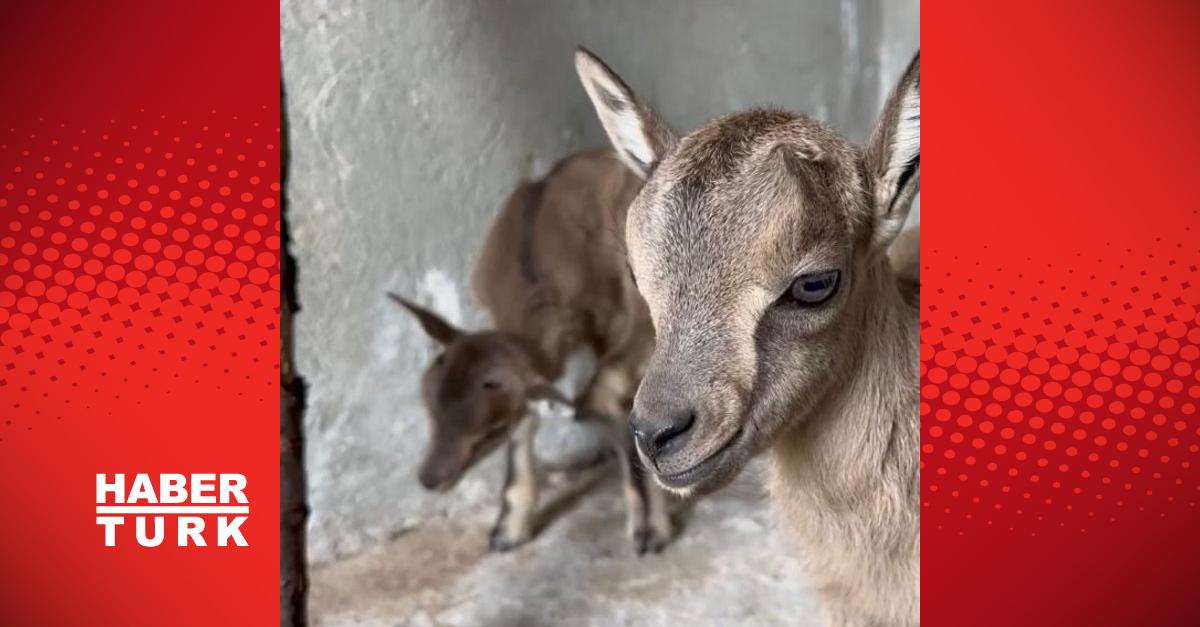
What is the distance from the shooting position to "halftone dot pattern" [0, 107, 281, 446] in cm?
230

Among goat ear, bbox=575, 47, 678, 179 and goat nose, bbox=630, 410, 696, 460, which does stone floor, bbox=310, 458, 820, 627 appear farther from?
goat ear, bbox=575, 47, 678, 179

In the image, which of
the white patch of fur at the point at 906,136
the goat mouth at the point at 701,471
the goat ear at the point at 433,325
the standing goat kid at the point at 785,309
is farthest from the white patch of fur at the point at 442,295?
the white patch of fur at the point at 906,136

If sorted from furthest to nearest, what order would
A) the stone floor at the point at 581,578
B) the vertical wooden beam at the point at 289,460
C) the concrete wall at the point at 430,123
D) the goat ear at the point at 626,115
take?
the concrete wall at the point at 430,123
the stone floor at the point at 581,578
the goat ear at the point at 626,115
the vertical wooden beam at the point at 289,460

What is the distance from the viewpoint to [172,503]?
2406 mm

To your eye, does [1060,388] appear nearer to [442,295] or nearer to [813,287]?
[813,287]

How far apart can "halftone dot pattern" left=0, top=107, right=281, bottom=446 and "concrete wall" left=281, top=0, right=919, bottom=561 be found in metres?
1.86

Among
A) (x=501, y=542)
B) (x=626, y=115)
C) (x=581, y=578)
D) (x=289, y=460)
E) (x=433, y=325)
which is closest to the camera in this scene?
(x=289, y=460)

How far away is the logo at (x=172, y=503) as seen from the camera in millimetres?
2391

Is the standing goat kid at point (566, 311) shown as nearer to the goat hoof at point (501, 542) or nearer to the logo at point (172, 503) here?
the goat hoof at point (501, 542)

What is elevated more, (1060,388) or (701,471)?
(1060,388)

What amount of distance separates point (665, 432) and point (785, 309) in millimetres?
406

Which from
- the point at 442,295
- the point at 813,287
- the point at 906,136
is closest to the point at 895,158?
the point at 906,136

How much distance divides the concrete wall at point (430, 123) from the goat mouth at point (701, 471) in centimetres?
246

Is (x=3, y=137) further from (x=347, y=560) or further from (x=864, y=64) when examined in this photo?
(x=864, y=64)
